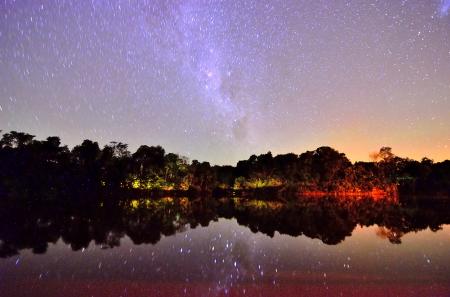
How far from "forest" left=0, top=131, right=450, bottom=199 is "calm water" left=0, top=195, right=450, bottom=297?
24242 millimetres

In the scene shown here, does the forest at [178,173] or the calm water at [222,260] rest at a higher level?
the forest at [178,173]

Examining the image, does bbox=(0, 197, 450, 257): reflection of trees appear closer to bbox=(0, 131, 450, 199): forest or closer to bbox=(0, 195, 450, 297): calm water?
bbox=(0, 195, 450, 297): calm water

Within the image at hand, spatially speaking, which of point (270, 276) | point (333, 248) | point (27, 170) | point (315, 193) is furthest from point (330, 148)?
point (270, 276)

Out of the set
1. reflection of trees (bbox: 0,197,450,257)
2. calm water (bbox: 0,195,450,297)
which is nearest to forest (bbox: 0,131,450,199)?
reflection of trees (bbox: 0,197,450,257)

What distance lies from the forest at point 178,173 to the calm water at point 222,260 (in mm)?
24242

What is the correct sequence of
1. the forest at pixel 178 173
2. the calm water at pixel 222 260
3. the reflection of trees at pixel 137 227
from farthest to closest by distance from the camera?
the forest at pixel 178 173 → the reflection of trees at pixel 137 227 → the calm water at pixel 222 260

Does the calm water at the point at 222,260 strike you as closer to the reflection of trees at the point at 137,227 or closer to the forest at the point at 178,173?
the reflection of trees at the point at 137,227

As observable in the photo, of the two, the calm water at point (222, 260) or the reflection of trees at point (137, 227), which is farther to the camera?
the reflection of trees at point (137, 227)

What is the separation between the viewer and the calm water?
12.2 m

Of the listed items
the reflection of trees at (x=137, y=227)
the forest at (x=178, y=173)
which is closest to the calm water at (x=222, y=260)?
the reflection of trees at (x=137, y=227)

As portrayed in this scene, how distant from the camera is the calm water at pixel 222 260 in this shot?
12.2 meters

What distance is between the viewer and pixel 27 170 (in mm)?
49250

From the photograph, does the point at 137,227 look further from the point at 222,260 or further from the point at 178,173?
the point at 178,173

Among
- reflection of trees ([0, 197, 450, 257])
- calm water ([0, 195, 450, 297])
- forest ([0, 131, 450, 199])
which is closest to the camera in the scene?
calm water ([0, 195, 450, 297])
